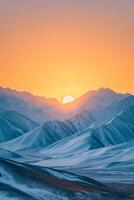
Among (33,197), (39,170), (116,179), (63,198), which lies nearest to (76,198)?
(63,198)

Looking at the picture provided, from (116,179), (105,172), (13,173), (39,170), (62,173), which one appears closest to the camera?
(13,173)

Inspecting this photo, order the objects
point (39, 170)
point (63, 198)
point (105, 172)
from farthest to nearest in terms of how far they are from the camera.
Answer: point (105, 172)
point (39, 170)
point (63, 198)

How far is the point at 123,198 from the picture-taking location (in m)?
104

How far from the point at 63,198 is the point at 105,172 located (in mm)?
98682

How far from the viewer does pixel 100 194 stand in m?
103

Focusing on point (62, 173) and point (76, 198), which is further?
point (62, 173)

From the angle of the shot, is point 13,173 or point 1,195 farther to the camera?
point 13,173

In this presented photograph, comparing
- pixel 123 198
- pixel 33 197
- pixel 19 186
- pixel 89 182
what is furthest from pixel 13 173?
pixel 89 182

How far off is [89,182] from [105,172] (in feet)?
220

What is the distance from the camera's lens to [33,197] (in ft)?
294

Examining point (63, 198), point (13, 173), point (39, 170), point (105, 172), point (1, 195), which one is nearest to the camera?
point (1, 195)

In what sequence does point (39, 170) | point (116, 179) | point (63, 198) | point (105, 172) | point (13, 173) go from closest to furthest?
point (63, 198), point (13, 173), point (39, 170), point (116, 179), point (105, 172)

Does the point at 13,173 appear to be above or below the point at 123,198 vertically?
above

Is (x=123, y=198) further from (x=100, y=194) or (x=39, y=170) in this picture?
(x=39, y=170)
